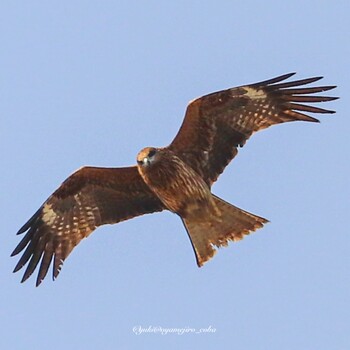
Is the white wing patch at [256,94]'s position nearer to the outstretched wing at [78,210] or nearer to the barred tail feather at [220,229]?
the barred tail feather at [220,229]

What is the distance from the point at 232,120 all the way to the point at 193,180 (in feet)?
3.24

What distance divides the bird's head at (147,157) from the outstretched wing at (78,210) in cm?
55

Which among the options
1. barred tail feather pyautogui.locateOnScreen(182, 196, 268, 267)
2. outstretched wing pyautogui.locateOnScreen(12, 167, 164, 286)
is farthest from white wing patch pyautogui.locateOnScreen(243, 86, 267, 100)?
outstretched wing pyautogui.locateOnScreen(12, 167, 164, 286)

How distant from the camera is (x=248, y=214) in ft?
46.9

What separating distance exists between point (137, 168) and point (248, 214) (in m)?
1.62

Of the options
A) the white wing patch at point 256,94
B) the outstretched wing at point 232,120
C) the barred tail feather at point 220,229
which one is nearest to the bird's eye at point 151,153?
the outstretched wing at point 232,120

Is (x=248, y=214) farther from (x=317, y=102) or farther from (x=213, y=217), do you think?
(x=317, y=102)

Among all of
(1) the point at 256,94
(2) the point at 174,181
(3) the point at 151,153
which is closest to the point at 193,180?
(2) the point at 174,181

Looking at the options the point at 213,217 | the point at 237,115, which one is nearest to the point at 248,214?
the point at 213,217

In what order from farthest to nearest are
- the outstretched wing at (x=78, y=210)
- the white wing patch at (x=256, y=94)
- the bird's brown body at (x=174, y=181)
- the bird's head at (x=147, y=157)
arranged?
the outstretched wing at (x=78, y=210) < the white wing patch at (x=256, y=94) < the bird's brown body at (x=174, y=181) < the bird's head at (x=147, y=157)

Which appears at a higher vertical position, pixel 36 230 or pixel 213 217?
pixel 36 230

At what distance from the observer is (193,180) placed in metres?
14.2

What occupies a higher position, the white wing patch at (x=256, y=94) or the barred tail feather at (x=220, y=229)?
the white wing patch at (x=256, y=94)

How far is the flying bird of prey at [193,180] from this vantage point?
46.5ft
